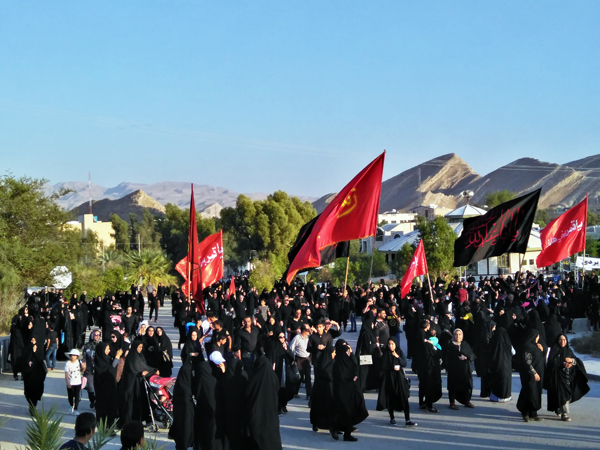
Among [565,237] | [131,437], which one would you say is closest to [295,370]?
[131,437]

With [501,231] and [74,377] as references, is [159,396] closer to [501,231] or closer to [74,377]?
[74,377]

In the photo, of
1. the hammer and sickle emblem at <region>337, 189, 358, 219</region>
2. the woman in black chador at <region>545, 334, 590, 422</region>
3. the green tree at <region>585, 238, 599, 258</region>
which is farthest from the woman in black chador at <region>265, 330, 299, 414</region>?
the green tree at <region>585, 238, 599, 258</region>

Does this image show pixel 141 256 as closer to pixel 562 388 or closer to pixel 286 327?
pixel 286 327

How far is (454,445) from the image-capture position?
917 cm

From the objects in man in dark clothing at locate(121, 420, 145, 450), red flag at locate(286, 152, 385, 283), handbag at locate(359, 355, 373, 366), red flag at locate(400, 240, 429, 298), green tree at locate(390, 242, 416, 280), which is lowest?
man in dark clothing at locate(121, 420, 145, 450)

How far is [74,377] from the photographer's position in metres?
11.3

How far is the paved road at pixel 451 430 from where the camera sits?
30.4ft

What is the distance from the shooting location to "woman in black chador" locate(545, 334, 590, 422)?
10.1 m

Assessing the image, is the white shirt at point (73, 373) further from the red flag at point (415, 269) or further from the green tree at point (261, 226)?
the green tree at point (261, 226)

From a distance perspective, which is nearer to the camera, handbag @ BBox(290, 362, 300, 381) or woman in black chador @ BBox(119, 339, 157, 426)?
woman in black chador @ BBox(119, 339, 157, 426)

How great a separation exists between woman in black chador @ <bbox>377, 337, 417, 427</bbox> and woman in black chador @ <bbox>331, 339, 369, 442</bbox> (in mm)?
750

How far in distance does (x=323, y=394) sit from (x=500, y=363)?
318 cm

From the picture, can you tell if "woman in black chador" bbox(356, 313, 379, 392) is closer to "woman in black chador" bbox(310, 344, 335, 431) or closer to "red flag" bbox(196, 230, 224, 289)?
"woman in black chador" bbox(310, 344, 335, 431)

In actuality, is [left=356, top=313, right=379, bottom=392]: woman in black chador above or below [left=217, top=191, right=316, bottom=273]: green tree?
below
